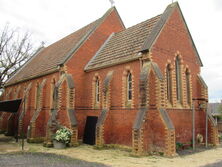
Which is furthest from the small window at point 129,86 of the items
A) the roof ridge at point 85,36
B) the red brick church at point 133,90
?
the roof ridge at point 85,36

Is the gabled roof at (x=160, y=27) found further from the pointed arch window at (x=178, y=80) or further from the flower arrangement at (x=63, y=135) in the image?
the flower arrangement at (x=63, y=135)

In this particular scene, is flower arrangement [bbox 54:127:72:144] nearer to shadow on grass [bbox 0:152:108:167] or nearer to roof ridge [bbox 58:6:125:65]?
shadow on grass [bbox 0:152:108:167]

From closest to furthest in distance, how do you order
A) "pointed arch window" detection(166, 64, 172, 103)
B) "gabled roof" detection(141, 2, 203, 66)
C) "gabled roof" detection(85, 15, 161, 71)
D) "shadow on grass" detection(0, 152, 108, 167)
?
1. "shadow on grass" detection(0, 152, 108, 167)
2. "gabled roof" detection(141, 2, 203, 66)
3. "pointed arch window" detection(166, 64, 172, 103)
4. "gabled roof" detection(85, 15, 161, 71)

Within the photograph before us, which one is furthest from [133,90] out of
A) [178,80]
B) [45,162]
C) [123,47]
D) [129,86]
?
[45,162]

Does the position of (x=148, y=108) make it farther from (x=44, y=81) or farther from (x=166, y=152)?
(x=44, y=81)

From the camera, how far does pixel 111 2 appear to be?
913 inches

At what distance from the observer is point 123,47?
17688mm

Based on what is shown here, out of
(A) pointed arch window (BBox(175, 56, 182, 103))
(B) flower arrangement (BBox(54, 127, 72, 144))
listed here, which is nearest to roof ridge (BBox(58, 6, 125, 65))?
(B) flower arrangement (BBox(54, 127, 72, 144))

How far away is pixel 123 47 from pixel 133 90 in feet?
14.8

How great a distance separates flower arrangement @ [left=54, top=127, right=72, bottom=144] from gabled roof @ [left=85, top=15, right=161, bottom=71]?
19.3 ft

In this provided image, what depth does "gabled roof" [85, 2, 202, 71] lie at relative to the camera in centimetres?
1498

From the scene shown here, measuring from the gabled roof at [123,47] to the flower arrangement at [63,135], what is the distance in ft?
19.3

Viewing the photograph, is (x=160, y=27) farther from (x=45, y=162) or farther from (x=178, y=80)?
(x=45, y=162)

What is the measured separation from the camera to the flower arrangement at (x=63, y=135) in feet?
50.6
